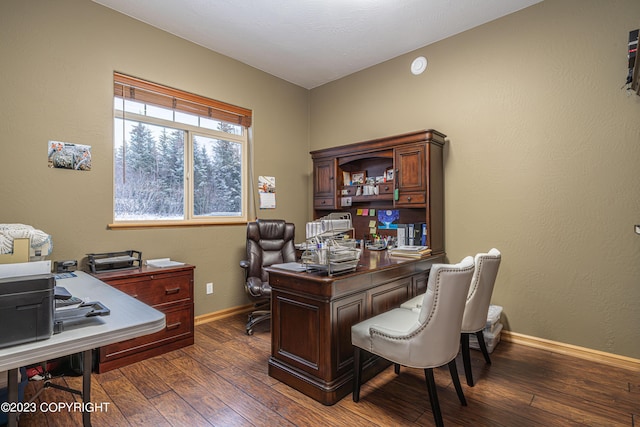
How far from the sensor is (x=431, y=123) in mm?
3686

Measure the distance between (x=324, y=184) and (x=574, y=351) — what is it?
305 cm

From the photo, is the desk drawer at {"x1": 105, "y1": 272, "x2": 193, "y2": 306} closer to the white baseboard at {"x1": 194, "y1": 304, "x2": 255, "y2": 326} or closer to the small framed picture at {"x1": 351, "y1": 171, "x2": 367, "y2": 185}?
the white baseboard at {"x1": 194, "y1": 304, "x2": 255, "y2": 326}

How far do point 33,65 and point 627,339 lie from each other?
523cm

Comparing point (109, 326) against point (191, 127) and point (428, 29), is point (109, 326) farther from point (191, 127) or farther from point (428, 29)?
point (428, 29)

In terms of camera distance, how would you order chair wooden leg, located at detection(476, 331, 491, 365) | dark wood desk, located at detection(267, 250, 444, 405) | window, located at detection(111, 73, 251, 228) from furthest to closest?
window, located at detection(111, 73, 251, 228) → chair wooden leg, located at detection(476, 331, 491, 365) → dark wood desk, located at detection(267, 250, 444, 405)

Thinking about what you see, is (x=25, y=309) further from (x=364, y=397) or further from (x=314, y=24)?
(x=314, y=24)

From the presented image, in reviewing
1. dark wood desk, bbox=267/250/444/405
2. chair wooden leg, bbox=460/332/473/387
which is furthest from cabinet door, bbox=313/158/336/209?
chair wooden leg, bbox=460/332/473/387

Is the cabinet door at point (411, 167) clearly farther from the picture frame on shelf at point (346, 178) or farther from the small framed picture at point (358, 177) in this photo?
the picture frame on shelf at point (346, 178)

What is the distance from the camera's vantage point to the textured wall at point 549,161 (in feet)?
8.64

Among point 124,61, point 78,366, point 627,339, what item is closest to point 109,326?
point 78,366

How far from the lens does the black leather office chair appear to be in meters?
3.55

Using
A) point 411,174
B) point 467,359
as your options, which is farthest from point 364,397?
point 411,174

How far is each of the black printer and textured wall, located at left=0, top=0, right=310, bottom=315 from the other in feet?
6.65

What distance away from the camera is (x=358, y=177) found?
14.0 feet
